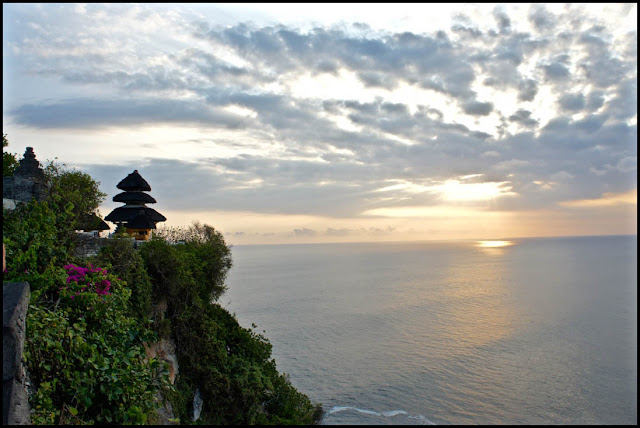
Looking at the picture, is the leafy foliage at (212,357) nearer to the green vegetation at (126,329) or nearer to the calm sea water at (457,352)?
the green vegetation at (126,329)

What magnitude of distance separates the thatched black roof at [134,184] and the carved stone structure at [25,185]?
A: 8.52m

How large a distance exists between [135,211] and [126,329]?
16.3m

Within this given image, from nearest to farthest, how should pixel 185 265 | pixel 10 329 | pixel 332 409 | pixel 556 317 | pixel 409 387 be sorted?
pixel 10 329
pixel 185 265
pixel 332 409
pixel 409 387
pixel 556 317

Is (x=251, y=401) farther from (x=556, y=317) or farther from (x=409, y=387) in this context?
(x=556, y=317)

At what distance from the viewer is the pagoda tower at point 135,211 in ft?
90.8

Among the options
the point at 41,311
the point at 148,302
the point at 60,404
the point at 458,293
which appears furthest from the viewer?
the point at 458,293

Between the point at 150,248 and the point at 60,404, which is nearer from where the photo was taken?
the point at 60,404

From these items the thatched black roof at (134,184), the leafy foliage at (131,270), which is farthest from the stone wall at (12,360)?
the thatched black roof at (134,184)

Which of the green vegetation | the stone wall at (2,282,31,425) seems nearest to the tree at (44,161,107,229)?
the green vegetation

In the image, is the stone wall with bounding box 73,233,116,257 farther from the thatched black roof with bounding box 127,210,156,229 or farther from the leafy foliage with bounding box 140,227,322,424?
the thatched black roof with bounding box 127,210,156,229

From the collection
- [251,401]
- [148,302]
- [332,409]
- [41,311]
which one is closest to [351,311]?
[332,409]

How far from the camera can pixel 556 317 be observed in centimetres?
6419

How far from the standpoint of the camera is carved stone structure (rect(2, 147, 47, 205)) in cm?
1942

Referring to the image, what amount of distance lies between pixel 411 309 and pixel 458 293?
2442 cm
